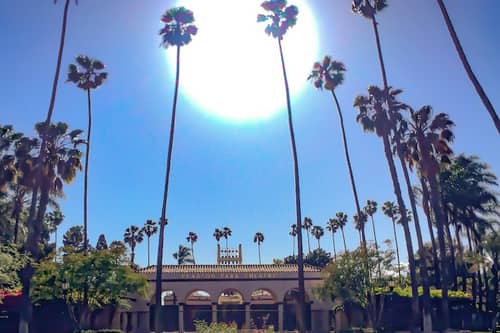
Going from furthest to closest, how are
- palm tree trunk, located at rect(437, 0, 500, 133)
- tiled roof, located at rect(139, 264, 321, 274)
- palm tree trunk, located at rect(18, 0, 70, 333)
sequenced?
tiled roof, located at rect(139, 264, 321, 274)
palm tree trunk, located at rect(18, 0, 70, 333)
palm tree trunk, located at rect(437, 0, 500, 133)

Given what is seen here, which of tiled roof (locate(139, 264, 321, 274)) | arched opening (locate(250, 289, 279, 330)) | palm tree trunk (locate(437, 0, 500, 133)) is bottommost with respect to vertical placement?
arched opening (locate(250, 289, 279, 330))

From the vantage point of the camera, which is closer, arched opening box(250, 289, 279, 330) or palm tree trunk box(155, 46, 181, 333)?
palm tree trunk box(155, 46, 181, 333)

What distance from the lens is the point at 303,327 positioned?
2981 cm

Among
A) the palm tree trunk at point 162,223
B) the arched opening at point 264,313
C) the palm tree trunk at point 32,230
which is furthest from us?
the arched opening at point 264,313

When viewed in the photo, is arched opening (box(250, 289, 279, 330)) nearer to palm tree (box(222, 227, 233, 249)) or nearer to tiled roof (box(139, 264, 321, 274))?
tiled roof (box(139, 264, 321, 274))

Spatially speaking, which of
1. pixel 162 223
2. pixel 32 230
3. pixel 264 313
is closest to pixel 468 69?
pixel 162 223

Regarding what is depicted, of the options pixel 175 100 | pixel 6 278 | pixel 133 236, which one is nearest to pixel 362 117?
pixel 175 100

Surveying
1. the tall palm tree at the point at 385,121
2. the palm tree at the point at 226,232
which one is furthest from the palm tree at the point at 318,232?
the tall palm tree at the point at 385,121

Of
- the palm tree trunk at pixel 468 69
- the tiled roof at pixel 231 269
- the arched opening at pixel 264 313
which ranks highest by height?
the palm tree trunk at pixel 468 69

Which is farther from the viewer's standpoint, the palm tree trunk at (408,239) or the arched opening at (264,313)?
the arched opening at (264,313)

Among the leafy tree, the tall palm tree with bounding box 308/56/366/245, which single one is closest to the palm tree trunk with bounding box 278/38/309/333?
the tall palm tree with bounding box 308/56/366/245

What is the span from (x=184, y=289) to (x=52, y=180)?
16.4 m

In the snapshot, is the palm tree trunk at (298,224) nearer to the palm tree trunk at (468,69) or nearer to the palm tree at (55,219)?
the palm tree trunk at (468,69)

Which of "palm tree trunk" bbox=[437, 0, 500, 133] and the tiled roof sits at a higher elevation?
"palm tree trunk" bbox=[437, 0, 500, 133]
